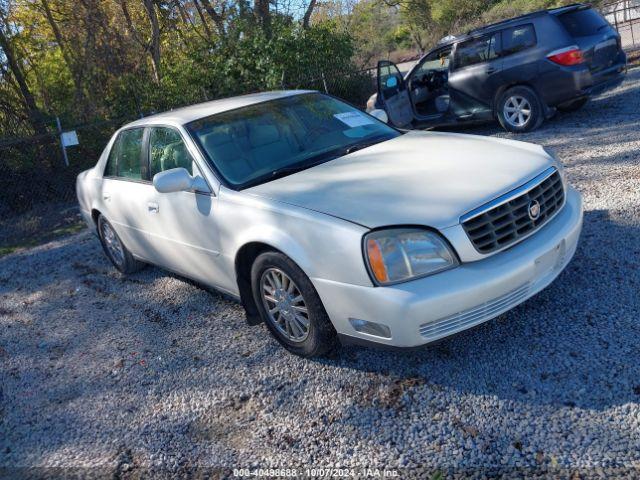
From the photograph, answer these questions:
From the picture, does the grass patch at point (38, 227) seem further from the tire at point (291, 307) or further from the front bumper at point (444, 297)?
the front bumper at point (444, 297)

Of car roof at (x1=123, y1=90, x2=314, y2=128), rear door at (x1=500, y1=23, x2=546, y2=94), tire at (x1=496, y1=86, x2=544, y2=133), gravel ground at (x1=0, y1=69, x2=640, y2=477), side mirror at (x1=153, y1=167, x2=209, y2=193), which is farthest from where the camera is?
tire at (x1=496, y1=86, x2=544, y2=133)

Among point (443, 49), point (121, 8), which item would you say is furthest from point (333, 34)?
point (121, 8)

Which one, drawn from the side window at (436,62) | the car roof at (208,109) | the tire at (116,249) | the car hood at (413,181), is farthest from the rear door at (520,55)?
the tire at (116,249)

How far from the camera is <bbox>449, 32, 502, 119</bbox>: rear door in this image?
373 inches

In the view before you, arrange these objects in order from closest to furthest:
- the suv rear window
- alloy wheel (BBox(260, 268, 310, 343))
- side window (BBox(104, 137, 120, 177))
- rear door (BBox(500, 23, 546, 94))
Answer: alloy wheel (BBox(260, 268, 310, 343)) < side window (BBox(104, 137, 120, 177)) < the suv rear window < rear door (BBox(500, 23, 546, 94))

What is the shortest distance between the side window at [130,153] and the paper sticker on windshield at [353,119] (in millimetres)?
1759

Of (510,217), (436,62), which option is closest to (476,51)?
(436,62)

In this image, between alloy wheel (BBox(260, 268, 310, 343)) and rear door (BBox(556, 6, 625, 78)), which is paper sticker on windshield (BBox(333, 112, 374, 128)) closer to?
alloy wheel (BBox(260, 268, 310, 343))

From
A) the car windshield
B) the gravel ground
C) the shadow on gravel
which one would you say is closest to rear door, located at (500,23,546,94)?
the gravel ground

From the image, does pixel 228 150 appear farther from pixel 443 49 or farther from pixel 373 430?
pixel 443 49

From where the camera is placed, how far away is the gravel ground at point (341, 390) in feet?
9.64

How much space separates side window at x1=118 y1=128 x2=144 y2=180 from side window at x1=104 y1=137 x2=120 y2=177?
7 cm

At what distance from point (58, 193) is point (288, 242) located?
29.6ft

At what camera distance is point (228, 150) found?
4473 mm
